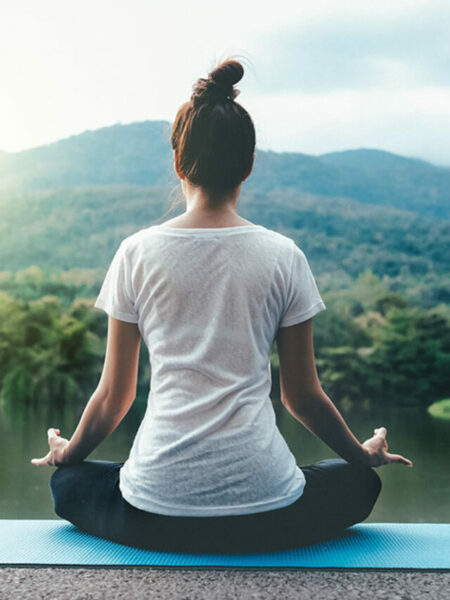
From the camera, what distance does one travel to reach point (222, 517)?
3.46ft

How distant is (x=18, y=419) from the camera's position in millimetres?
14773

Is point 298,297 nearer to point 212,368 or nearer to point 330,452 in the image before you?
point 212,368

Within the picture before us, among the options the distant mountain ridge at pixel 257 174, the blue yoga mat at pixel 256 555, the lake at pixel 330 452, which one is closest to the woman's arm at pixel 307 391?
the blue yoga mat at pixel 256 555

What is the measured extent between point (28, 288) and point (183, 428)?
1665 centimetres

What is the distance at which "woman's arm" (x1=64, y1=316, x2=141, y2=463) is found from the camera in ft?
3.72

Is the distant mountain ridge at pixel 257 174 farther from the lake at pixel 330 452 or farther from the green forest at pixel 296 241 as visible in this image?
the lake at pixel 330 452

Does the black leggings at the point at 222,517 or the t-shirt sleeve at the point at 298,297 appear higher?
the t-shirt sleeve at the point at 298,297

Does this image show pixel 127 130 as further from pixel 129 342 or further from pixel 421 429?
pixel 129 342

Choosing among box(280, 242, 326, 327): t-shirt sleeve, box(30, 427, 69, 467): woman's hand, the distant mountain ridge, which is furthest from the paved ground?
the distant mountain ridge

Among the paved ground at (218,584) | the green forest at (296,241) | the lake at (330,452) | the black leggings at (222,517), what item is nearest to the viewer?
the paved ground at (218,584)

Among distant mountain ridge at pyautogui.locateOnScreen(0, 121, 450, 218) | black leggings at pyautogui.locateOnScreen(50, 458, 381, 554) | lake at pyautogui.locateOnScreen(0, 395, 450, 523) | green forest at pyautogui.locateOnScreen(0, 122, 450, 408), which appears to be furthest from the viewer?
distant mountain ridge at pyautogui.locateOnScreen(0, 121, 450, 218)

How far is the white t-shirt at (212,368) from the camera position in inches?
40.8

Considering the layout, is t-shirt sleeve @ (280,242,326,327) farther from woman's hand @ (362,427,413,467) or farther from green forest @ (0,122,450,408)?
green forest @ (0,122,450,408)

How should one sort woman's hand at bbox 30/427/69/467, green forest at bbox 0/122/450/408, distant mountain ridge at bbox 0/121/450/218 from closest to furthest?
woman's hand at bbox 30/427/69/467
green forest at bbox 0/122/450/408
distant mountain ridge at bbox 0/121/450/218
